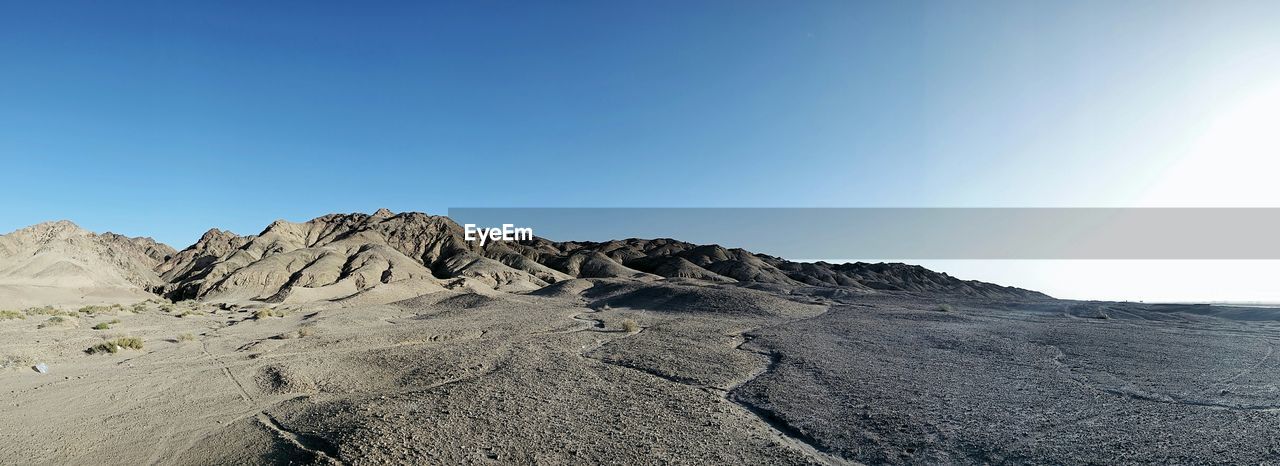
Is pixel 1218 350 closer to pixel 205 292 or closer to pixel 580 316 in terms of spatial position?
pixel 580 316

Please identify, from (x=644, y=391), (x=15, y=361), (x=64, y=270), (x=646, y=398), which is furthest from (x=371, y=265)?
(x=646, y=398)

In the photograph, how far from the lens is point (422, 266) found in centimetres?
8144

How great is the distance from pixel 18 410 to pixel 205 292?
5985cm

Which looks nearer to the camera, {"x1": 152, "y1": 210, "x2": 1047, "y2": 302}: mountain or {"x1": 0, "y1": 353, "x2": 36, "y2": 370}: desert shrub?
{"x1": 0, "y1": 353, "x2": 36, "y2": 370}: desert shrub

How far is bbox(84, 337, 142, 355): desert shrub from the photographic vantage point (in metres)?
16.7

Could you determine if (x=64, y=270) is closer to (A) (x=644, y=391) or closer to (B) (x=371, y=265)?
(B) (x=371, y=265)

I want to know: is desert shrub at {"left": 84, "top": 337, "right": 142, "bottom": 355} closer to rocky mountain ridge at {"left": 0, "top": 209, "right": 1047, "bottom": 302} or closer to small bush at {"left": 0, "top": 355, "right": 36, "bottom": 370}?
small bush at {"left": 0, "top": 355, "right": 36, "bottom": 370}

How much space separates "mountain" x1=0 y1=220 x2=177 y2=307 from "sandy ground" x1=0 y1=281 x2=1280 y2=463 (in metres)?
34.7

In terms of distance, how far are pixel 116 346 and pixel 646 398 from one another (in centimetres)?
1671

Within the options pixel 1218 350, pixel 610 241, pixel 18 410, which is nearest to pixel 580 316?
pixel 18 410

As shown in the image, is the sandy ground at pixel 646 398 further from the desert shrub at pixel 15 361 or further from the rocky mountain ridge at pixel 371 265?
the rocky mountain ridge at pixel 371 265

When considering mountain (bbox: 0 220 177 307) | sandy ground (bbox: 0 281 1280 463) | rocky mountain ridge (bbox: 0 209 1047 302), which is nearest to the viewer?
sandy ground (bbox: 0 281 1280 463)

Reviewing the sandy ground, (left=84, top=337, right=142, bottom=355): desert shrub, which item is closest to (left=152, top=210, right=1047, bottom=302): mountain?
(left=84, top=337, right=142, bottom=355): desert shrub

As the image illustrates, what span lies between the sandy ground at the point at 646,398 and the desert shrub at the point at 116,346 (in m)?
0.31
